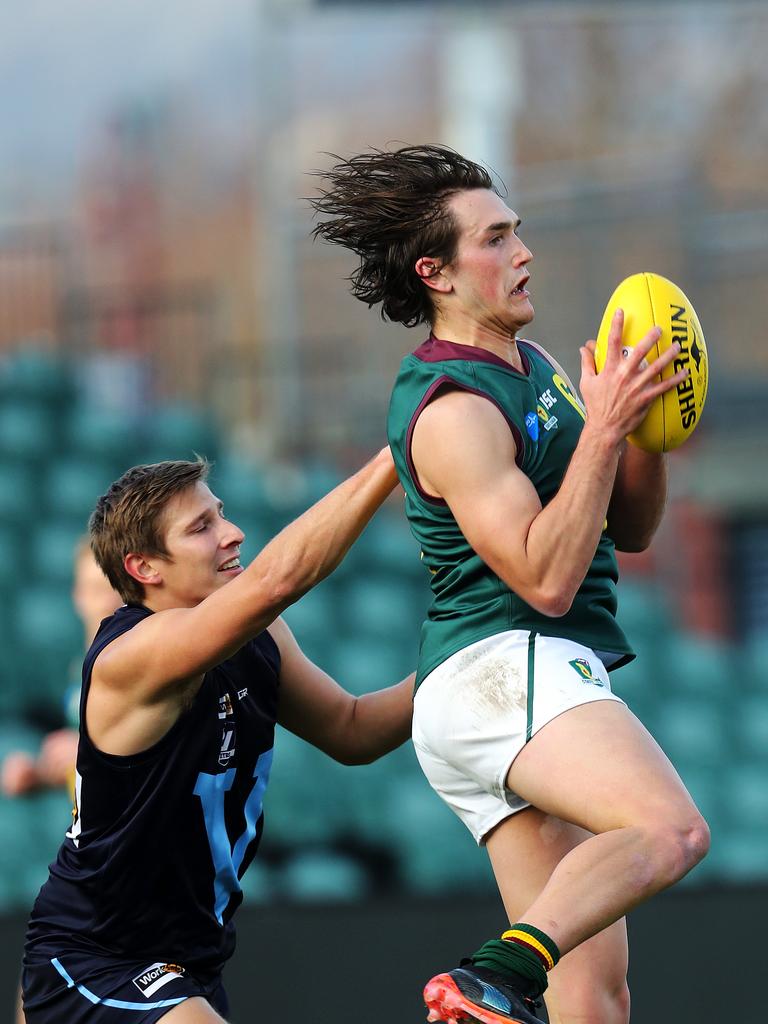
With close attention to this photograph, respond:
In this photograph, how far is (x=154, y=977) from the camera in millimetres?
3148

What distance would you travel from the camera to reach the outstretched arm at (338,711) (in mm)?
3496

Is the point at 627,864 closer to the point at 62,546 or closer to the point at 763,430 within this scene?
the point at 62,546

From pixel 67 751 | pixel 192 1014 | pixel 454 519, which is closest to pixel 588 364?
pixel 454 519

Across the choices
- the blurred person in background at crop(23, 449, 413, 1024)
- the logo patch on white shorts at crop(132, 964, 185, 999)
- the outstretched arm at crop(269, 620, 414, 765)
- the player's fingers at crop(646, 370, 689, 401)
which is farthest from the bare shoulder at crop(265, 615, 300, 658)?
the player's fingers at crop(646, 370, 689, 401)

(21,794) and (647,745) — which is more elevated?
(647,745)

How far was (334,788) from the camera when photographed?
7418 millimetres

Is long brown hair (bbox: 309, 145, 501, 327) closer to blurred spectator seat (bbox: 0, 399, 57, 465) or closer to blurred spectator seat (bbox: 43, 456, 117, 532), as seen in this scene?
blurred spectator seat (bbox: 43, 456, 117, 532)

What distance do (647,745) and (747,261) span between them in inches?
302

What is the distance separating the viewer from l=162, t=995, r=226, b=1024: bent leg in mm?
3025

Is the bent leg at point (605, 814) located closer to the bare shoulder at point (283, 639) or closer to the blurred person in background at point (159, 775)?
the blurred person in background at point (159, 775)

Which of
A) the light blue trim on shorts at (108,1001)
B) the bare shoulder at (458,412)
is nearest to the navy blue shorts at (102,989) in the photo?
the light blue trim on shorts at (108,1001)

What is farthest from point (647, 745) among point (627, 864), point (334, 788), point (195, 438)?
point (195, 438)

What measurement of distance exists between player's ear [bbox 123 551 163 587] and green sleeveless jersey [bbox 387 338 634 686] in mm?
592

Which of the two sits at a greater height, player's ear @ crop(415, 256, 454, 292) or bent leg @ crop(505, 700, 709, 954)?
player's ear @ crop(415, 256, 454, 292)
